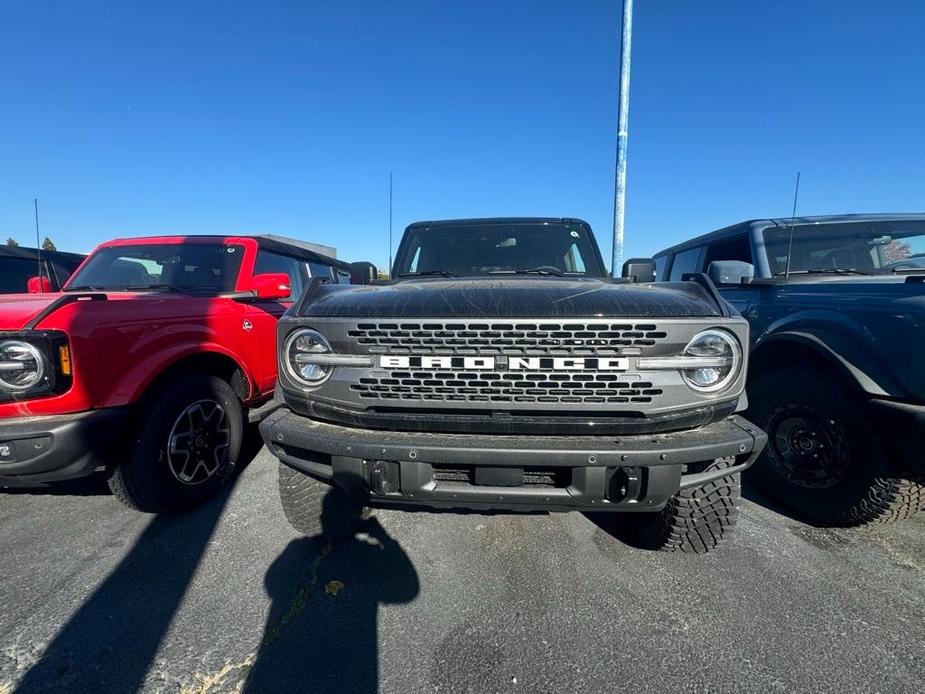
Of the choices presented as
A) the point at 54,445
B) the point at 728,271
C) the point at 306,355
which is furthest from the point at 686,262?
the point at 54,445

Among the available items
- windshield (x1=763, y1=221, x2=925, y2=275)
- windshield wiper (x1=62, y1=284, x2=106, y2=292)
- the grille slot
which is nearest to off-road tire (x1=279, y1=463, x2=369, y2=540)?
the grille slot

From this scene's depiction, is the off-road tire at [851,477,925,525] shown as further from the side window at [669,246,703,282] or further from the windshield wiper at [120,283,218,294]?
the windshield wiper at [120,283,218,294]

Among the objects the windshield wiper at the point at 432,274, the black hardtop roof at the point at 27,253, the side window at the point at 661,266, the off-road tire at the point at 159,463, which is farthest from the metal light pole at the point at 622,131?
the black hardtop roof at the point at 27,253

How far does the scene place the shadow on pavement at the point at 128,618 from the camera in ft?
5.20

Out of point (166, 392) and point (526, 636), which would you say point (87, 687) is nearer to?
point (166, 392)

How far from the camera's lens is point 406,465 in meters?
1.71

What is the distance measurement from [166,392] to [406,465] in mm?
1815

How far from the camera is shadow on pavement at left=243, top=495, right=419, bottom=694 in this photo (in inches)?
63.1

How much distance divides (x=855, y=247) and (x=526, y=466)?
383 centimetres

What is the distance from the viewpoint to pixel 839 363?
238cm

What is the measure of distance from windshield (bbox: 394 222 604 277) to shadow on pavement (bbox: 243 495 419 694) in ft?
6.34

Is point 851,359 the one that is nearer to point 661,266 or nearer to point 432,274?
point 432,274

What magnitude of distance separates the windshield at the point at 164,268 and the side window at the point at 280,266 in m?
0.21

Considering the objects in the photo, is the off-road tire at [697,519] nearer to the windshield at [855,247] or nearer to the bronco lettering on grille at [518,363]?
the bronco lettering on grille at [518,363]
